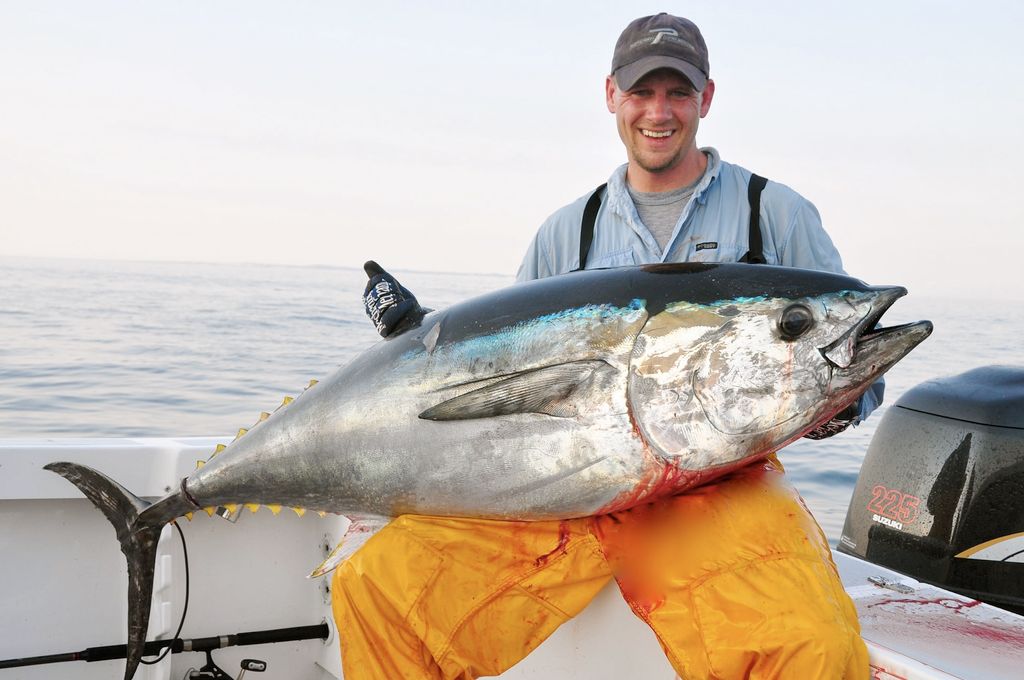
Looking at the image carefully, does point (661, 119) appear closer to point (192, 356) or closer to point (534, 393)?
point (534, 393)

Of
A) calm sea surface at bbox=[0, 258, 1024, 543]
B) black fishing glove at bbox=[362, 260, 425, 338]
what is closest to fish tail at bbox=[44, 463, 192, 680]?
black fishing glove at bbox=[362, 260, 425, 338]

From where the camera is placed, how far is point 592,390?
203 centimetres

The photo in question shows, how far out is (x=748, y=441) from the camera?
198 cm

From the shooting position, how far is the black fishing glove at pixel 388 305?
8.13ft

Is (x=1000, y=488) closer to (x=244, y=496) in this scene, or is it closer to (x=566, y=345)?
(x=566, y=345)

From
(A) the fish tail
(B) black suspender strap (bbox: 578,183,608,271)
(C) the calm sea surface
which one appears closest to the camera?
(A) the fish tail

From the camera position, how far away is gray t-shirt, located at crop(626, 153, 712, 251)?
3203 mm

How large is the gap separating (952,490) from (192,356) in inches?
532

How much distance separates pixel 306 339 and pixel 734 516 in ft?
52.3

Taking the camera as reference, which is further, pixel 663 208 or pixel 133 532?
pixel 663 208

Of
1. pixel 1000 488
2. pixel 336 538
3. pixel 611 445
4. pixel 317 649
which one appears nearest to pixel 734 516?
pixel 611 445

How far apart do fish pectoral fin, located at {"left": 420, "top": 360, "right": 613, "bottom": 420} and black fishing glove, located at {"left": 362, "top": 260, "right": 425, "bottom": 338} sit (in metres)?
0.43

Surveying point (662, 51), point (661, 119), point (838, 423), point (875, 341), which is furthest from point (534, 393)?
point (662, 51)

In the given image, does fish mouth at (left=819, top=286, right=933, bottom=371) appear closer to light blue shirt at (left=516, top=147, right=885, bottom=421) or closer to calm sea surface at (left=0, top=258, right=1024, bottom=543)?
light blue shirt at (left=516, top=147, right=885, bottom=421)
